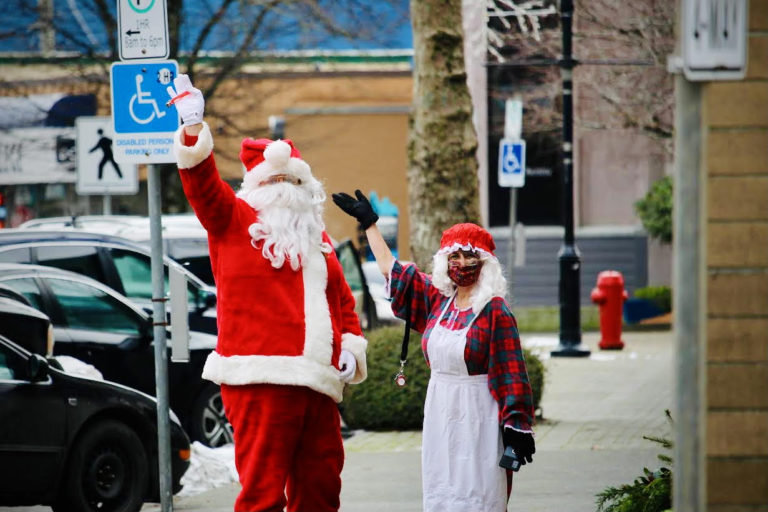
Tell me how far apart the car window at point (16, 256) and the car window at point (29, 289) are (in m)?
0.85

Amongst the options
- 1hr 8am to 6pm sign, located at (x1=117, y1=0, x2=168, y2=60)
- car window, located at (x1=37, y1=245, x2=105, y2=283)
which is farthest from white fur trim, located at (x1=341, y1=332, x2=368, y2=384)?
car window, located at (x1=37, y1=245, x2=105, y2=283)

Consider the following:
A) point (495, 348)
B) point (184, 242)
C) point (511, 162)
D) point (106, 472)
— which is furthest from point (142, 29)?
point (511, 162)

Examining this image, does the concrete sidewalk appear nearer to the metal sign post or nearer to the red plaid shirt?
the metal sign post

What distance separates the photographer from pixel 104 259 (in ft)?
37.8

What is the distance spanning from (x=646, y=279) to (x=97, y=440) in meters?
21.3

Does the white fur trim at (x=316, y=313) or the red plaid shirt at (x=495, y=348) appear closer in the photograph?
the red plaid shirt at (x=495, y=348)

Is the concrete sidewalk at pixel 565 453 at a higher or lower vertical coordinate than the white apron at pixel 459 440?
lower

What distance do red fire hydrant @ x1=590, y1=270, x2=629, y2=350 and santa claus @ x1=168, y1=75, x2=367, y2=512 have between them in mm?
13410

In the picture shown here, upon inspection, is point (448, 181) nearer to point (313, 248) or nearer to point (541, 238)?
point (313, 248)

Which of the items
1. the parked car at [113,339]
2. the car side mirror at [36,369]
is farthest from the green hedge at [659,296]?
the car side mirror at [36,369]

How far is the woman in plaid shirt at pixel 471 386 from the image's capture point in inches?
221

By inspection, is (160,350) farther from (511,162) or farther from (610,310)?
(610,310)

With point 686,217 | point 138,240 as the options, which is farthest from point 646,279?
point 686,217

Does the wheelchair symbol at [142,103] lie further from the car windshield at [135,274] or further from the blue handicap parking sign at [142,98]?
the car windshield at [135,274]
